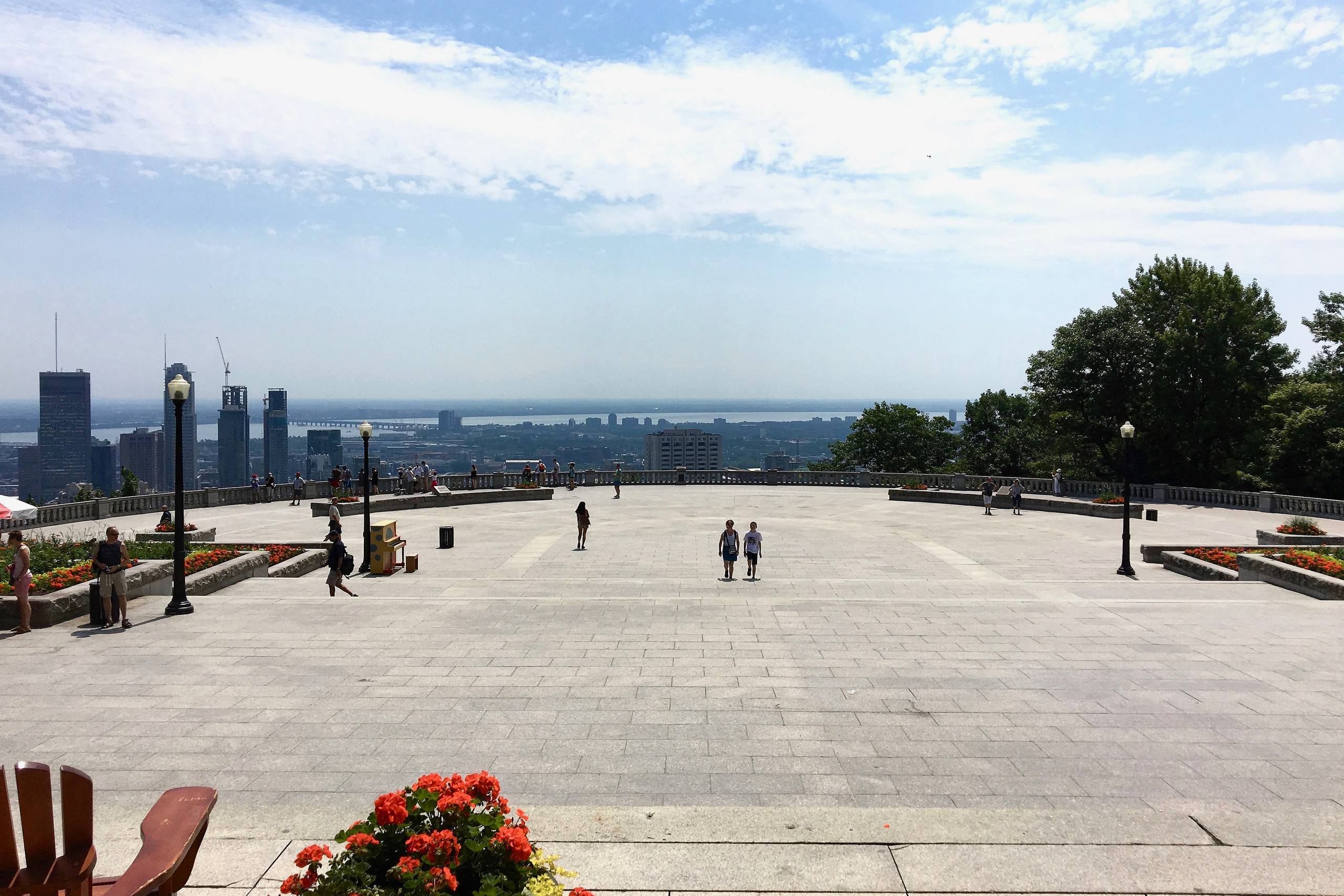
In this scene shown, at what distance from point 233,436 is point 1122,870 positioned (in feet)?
703

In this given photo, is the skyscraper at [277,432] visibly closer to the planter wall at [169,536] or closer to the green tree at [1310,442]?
the planter wall at [169,536]

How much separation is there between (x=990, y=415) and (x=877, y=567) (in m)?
61.7

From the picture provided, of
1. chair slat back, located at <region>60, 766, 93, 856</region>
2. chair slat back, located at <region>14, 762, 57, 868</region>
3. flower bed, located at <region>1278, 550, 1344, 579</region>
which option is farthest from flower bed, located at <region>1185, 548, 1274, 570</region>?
chair slat back, located at <region>14, 762, 57, 868</region>

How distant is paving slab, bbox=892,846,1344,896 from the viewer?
630 centimetres

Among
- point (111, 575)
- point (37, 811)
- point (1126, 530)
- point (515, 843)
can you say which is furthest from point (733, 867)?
point (1126, 530)

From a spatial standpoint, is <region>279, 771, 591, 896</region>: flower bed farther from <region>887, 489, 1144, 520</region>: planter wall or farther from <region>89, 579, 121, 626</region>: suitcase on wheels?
<region>887, 489, 1144, 520</region>: planter wall

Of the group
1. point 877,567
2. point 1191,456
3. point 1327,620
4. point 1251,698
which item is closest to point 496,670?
point 1251,698

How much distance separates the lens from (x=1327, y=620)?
15352 mm

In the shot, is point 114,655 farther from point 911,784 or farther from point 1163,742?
point 1163,742

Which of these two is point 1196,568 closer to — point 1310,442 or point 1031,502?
point 1031,502

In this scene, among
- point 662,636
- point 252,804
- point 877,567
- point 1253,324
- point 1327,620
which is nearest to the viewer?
point 252,804

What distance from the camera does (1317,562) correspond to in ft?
61.4

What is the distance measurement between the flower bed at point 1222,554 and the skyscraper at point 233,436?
19179 cm

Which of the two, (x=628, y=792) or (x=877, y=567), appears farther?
(x=877, y=567)
